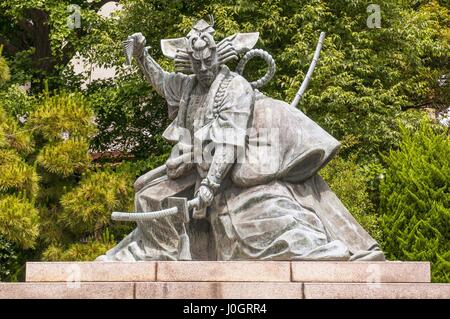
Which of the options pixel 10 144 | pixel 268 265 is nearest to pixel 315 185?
pixel 268 265

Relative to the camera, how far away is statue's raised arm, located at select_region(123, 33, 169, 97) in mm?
13148

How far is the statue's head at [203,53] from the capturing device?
42.5 feet

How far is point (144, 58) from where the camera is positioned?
44.0ft

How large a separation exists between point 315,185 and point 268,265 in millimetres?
1631

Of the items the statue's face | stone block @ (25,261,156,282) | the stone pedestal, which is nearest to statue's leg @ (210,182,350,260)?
the stone pedestal

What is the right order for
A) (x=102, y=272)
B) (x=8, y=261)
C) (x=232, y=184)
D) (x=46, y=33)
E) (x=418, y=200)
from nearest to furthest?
A: 1. (x=102, y=272)
2. (x=232, y=184)
3. (x=418, y=200)
4. (x=8, y=261)
5. (x=46, y=33)

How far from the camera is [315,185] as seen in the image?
12727 mm

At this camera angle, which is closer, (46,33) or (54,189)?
(54,189)

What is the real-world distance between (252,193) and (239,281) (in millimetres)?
1306

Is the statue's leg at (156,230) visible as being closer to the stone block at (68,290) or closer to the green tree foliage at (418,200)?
the stone block at (68,290)

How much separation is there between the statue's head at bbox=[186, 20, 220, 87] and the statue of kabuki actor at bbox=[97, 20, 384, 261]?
1 cm

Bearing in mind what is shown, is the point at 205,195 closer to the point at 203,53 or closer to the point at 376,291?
the point at 203,53

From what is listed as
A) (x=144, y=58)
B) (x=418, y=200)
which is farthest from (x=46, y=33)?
(x=144, y=58)
